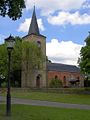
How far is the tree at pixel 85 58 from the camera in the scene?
6419cm

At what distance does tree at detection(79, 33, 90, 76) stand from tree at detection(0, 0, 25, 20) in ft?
141

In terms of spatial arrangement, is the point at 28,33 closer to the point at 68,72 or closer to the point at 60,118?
the point at 68,72

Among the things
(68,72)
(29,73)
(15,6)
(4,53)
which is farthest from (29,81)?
(15,6)

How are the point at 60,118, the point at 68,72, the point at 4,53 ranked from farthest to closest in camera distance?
the point at 68,72
the point at 4,53
the point at 60,118

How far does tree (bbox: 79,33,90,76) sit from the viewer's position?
6419 centimetres

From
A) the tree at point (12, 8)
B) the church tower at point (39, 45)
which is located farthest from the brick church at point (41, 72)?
the tree at point (12, 8)

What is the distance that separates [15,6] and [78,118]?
23.8 ft

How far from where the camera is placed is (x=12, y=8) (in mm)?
20953

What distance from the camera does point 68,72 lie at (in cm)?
13912

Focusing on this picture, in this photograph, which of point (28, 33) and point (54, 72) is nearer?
point (28, 33)

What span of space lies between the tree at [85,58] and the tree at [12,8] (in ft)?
141

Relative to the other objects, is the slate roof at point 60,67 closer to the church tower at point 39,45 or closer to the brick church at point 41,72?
the brick church at point 41,72

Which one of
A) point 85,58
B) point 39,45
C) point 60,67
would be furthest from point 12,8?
point 60,67

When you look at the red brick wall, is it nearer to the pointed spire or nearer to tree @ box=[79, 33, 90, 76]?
the pointed spire
